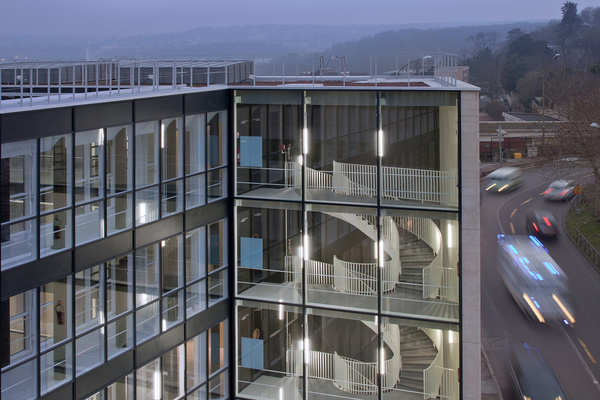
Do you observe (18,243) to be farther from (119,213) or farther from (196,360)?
(196,360)

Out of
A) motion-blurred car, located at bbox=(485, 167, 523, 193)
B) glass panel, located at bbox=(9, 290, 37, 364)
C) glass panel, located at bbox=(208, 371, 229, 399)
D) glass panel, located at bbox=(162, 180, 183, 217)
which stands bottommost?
glass panel, located at bbox=(208, 371, 229, 399)

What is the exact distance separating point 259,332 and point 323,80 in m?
7.30

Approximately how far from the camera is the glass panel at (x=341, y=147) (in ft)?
47.9

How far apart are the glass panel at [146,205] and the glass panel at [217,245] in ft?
6.25

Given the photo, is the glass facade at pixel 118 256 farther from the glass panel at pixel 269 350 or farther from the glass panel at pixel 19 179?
the glass panel at pixel 269 350

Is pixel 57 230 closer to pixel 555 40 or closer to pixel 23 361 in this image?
pixel 23 361

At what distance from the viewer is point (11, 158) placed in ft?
33.7

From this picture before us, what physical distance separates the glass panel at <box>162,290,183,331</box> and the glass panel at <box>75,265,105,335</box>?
1760 millimetres

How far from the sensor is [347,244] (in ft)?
50.8

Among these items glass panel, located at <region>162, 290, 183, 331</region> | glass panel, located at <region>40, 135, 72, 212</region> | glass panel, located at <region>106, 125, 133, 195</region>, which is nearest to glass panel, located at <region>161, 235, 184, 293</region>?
glass panel, located at <region>162, 290, 183, 331</region>

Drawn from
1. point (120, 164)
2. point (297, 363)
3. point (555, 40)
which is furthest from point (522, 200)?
point (555, 40)

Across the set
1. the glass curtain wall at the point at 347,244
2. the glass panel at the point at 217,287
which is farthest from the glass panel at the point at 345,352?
the glass panel at the point at 217,287

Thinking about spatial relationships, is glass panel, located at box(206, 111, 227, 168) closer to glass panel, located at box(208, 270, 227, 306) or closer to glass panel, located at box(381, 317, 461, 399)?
glass panel, located at box(208, 270, 227, 306)

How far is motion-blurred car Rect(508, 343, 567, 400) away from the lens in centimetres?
2304
